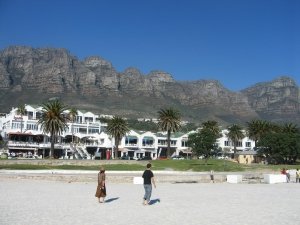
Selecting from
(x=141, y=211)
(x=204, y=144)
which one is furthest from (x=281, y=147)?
(x=141, y=211)

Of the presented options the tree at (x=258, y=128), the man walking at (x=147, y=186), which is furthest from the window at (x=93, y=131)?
the man walking at (x=147, y=186)

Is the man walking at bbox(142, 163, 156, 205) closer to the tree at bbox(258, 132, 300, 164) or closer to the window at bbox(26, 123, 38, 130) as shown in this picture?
the tree at bbox(258, 132, 300, 164)

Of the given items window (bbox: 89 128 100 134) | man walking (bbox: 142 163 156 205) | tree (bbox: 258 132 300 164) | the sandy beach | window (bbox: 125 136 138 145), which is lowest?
the sandy beach

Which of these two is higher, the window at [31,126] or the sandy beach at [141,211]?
the window at [31,126]

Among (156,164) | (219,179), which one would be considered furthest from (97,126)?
(219,179)

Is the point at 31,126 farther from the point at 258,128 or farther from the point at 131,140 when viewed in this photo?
the point at 258,128

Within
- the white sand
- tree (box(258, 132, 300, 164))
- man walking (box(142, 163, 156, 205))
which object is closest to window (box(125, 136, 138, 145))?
tree (box(258, 132, 300, 164))

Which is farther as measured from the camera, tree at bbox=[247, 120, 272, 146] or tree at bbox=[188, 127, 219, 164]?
tree at bbox=[247, 120, 272, 146]

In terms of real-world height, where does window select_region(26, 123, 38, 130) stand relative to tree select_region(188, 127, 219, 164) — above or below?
above

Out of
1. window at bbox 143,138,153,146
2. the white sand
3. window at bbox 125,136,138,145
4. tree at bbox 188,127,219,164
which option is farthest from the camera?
window at bbox 143,138,153,146

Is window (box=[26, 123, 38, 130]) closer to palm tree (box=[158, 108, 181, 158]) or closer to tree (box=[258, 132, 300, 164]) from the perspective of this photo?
palm tree (box=[158, 108, 181, 158])

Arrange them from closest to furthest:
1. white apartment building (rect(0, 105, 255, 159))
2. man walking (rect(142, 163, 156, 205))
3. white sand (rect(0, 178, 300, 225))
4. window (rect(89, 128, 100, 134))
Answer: white sand (rect(0, 178, 300, 225)) → man walking (rect(142, 163, 156, 205)) → white apartment building (rect(0, 105, 255, 159)) → window (rect(89, 128, 100, 134))

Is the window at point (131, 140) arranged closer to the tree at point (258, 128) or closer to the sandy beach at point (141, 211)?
the tree at point (258, 128)

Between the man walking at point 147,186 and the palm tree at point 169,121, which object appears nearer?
the man walking at point 147,186
